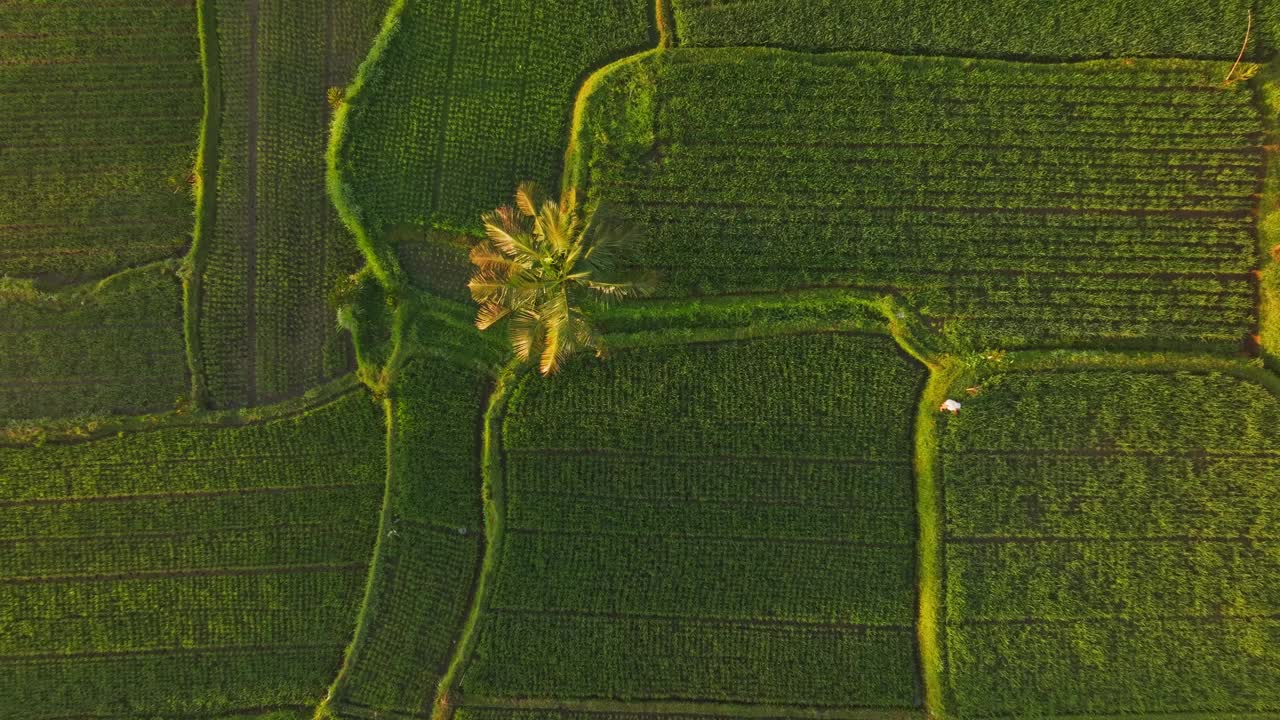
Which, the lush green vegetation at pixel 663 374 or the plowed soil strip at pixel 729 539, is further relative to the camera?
the plowed soil strip at pixel 729 539

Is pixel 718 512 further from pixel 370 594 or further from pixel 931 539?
pixel 370 594

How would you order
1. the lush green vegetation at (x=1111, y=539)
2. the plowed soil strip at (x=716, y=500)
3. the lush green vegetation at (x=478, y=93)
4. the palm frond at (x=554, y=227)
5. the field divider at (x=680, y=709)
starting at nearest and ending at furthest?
the palm frond at (x=554, y=227), the field divider at (x=680, y=709), the lush green vegetation at (x=1111, y=539), the plowed soil strip at (x=716, y=500), the lush green vegetation at (x=478, y=93)

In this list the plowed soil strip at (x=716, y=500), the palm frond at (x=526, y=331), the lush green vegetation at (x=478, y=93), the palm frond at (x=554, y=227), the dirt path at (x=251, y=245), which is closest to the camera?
the palm frond at (x=554, y=227)

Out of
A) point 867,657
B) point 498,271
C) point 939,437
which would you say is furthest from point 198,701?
point 939,437

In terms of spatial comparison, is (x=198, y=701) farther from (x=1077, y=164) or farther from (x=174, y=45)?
(x=1077, y=164)

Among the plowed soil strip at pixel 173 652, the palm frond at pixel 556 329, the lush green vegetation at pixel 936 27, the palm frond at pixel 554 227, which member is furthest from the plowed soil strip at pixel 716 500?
the lush green vegetation at pixel 936 27

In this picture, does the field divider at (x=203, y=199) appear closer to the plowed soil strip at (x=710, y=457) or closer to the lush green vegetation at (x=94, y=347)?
→ the lush green vegetation at (x=94, y=347)

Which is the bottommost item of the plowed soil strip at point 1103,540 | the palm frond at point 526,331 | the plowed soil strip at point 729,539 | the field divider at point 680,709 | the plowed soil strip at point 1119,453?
the field divider at point 680,709
